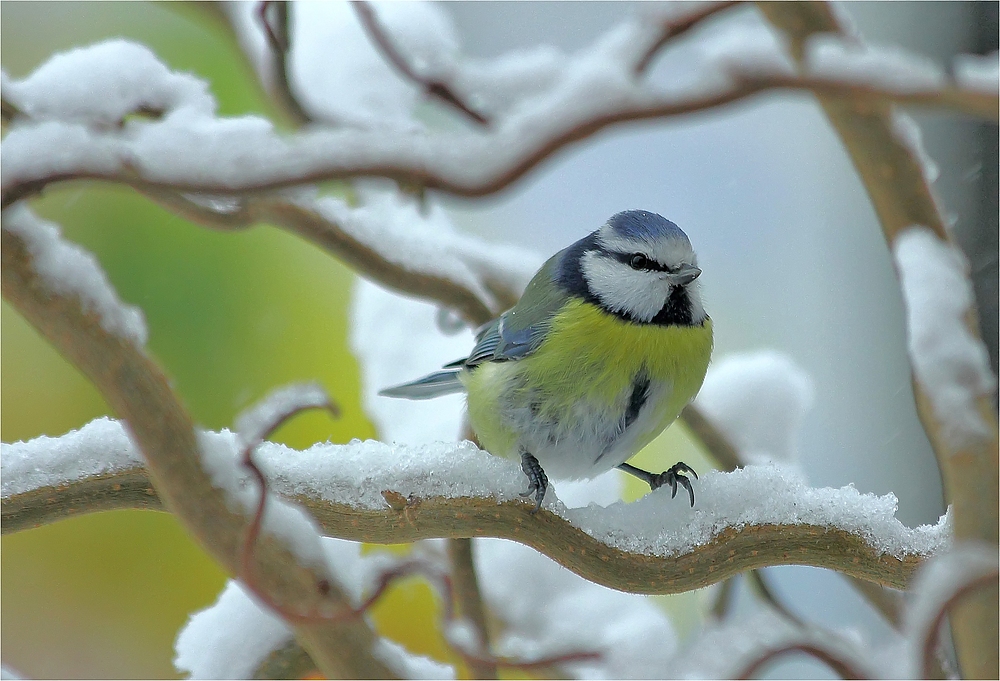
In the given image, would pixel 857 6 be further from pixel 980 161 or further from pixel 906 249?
pixel 906 249

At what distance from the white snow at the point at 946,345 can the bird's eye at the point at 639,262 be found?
7.0 inches

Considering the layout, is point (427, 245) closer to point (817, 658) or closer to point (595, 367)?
point (595, 367)

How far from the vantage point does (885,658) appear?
15.7 inches

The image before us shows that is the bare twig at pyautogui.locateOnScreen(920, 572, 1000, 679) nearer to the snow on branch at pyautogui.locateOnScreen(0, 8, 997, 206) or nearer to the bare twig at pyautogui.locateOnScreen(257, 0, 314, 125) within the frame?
the snow on branch at pyautogui.locateOnScreen(0, 8, 997, 206)

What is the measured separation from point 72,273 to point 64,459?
0.11 m

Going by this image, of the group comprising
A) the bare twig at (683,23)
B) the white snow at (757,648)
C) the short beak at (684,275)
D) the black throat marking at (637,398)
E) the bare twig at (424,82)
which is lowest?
the white snow at (757,648)

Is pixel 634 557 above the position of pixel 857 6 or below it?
below

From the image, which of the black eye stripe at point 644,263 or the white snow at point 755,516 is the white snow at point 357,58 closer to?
the black eye stripe at point 644,263

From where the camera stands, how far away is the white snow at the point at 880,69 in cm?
26

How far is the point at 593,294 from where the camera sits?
2.10 feet

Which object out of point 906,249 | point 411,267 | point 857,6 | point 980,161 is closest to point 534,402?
point 411,267

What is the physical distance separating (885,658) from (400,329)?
58 cm

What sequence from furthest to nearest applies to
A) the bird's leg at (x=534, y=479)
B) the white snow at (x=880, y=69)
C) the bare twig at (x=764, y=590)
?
1. the bare twig at (x=764, y=590)
2. the bird's leg at (x=534, y=479)
3. the white snow at (x=880, y=69)

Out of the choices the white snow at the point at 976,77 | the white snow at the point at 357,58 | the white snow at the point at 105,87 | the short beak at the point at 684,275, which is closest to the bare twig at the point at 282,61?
the white snow at the point at 357,58
